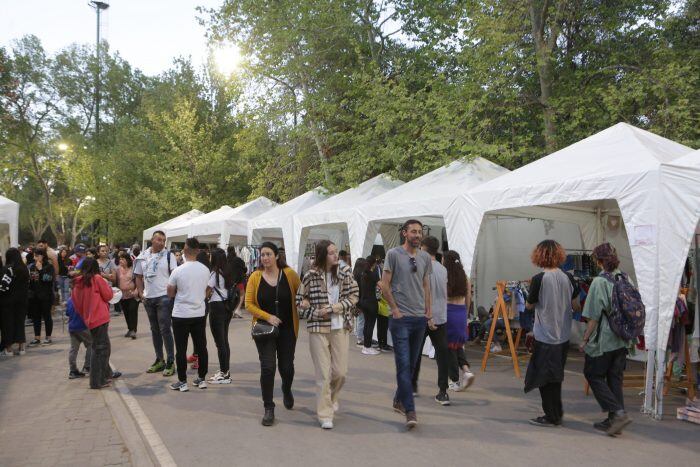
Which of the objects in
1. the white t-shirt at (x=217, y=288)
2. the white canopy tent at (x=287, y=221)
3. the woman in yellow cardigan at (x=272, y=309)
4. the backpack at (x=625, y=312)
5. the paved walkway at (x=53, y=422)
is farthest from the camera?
the white canopy tent at (x=287, y=221)

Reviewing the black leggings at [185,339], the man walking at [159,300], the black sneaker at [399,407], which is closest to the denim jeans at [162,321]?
the man walking at [159,300]

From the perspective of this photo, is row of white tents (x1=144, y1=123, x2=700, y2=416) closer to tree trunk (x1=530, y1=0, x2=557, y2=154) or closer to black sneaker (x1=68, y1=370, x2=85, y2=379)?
tree trunk (x1=530, y1=0, x2=557, y2=154)

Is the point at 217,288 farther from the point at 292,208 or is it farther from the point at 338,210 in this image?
the point at 292,208

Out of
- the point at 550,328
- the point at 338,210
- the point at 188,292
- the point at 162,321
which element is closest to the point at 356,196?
the point at 338,210

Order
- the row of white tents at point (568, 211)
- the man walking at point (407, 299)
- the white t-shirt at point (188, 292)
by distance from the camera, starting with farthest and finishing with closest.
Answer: the white t-shirt at point (188, 292)
the row of white tents at point (568, 211)
the man walking at point (407, 299)

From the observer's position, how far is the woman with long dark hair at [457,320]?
21.7 feet

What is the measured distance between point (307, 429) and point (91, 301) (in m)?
3.49

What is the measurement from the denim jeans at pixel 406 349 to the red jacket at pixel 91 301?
12.8ft

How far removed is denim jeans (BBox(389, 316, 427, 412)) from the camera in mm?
5102

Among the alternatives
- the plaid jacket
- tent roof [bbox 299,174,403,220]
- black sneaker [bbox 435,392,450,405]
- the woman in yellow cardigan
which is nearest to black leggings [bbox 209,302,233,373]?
the woman in yellow cardigan

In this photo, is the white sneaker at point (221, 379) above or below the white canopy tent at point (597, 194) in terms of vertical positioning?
below

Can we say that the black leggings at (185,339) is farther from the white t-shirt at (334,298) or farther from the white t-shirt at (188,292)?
the white t-shirt at (334,298)

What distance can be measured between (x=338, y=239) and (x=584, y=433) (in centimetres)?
1318

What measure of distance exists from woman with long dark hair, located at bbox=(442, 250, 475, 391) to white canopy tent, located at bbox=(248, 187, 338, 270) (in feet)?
23.2
